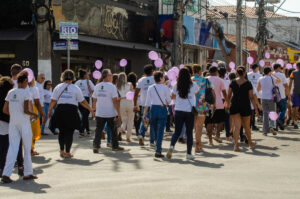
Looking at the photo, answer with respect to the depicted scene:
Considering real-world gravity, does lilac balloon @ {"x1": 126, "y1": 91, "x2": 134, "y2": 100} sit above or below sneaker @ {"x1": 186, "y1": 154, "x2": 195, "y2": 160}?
above

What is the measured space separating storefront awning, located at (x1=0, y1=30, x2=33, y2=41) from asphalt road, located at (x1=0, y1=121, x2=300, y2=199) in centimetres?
767

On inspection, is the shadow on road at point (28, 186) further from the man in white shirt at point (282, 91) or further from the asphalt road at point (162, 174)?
the man in white shirt at point (282, 91)

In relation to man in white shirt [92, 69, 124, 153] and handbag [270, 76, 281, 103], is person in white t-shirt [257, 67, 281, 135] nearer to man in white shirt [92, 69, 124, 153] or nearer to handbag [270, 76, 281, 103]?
handbag [270, 76, 281, 103]

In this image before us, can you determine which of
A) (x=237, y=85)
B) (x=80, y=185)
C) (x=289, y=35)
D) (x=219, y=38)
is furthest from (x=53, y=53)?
(x=289, y=35)

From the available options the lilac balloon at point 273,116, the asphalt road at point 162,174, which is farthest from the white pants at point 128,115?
the lilac balloon at point 273,116

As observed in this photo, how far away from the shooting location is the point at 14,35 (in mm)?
19094

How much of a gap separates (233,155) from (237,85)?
176cm

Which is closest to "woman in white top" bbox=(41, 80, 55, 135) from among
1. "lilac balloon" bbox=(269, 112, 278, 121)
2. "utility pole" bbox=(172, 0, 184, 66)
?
"lilac balloon" bbox=(269, 112, 278, 121)

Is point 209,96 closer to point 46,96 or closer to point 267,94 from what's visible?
point 267,94

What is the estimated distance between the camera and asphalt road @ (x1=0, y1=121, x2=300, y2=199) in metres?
6.91

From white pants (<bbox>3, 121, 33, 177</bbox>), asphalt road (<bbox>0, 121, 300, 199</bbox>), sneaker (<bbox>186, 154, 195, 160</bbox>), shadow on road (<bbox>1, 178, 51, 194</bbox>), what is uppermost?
white pants (<bbox>3, 121, 33, 177</bbox>)

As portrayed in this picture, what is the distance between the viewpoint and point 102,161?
9867 millimetres

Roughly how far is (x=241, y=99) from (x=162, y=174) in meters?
3.88

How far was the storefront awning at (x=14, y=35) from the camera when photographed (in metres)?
18.8
